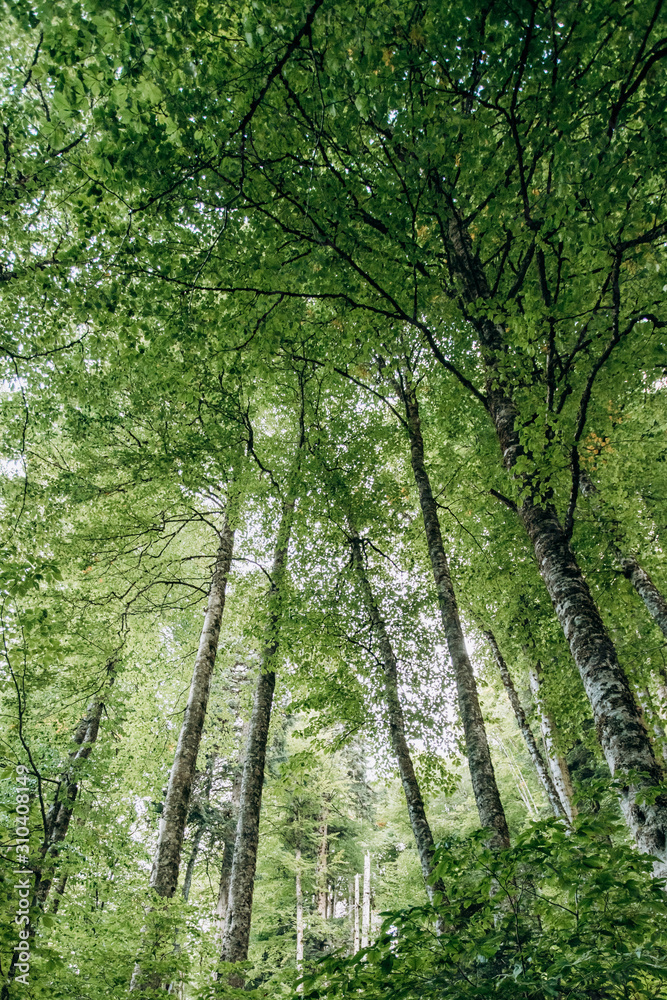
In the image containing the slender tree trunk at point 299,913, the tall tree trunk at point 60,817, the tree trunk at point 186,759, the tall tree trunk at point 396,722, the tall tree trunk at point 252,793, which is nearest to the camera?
the tall tree trunk at point 60,817

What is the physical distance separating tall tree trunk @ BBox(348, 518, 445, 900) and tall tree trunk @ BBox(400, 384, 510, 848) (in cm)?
109

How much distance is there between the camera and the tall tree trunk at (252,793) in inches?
225

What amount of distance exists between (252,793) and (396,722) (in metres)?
2.27

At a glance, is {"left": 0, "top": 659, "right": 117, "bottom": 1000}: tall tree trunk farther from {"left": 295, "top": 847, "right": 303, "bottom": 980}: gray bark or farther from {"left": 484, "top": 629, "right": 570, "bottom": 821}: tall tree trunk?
{"left": 295, "top": 847, "right": 303, "bottom": 980}: gray bark

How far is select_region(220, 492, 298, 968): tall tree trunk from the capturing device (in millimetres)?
5719

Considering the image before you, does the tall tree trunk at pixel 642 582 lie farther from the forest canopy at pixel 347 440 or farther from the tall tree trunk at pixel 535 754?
the tall tree trunk at pixel 535 754

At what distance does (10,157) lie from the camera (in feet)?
17.9

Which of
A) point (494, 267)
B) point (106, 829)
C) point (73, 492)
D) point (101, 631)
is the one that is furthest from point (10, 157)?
point (106, 829)

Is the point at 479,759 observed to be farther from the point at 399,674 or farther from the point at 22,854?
the point at 22,854

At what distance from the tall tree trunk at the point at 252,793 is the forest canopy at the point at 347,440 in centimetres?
5

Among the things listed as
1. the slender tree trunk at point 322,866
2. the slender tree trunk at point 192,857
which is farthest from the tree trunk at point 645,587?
the slender tree trunk at point 322,866

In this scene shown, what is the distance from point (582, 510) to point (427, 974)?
5.77 metres

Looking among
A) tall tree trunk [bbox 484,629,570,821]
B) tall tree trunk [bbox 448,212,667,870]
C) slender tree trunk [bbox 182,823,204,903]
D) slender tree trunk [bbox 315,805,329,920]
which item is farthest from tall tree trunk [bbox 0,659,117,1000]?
slender tree trunk [bbox 315,805,329,920]

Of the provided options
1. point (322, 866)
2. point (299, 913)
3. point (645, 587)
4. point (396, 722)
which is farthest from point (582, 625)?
point (322, 866)
